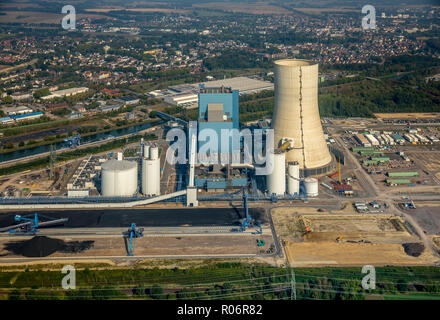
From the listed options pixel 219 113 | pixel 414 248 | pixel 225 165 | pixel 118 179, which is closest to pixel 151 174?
pixel 118 179

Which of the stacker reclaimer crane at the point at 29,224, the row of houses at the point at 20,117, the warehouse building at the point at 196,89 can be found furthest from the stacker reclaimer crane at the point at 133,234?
the warehouse building at the point at 196,89

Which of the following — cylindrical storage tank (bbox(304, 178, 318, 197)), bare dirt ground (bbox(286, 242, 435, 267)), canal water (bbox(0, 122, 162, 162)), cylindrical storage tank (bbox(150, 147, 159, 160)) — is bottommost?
bare dirt ground (bbox(286, 242, 435, 267))

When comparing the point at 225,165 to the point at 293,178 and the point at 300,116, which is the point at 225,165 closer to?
the point at 293,178

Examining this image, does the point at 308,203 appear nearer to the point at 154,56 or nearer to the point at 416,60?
the point at 416,60

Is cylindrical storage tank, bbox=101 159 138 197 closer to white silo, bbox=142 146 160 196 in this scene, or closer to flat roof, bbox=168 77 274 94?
white silo, bbox=142 146 160 196

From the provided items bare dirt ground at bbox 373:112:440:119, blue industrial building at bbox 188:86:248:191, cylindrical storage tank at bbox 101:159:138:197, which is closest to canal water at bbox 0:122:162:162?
blue industrial building at bbox 188:86:248:191
